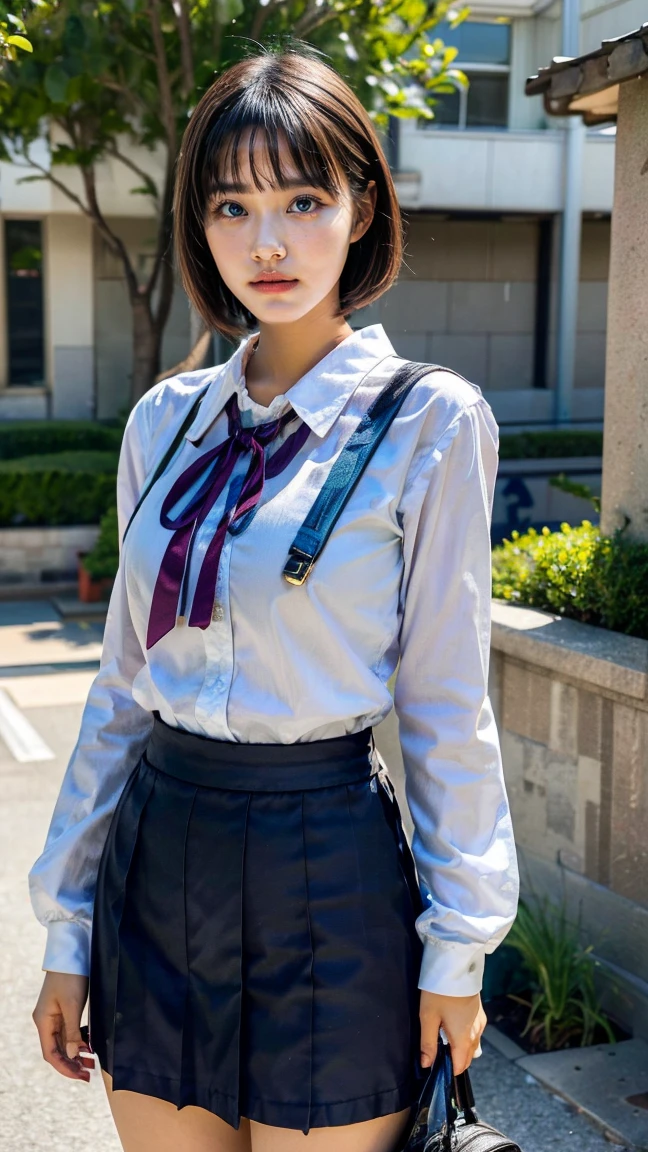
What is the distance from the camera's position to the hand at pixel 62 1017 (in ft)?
5.84

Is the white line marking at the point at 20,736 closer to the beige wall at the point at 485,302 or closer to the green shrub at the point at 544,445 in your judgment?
the green shrub at the point at 544,445

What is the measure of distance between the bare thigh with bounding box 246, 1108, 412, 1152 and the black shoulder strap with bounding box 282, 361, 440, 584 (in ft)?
2.20

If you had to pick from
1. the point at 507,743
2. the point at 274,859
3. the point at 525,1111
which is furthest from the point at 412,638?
the point at 507,743

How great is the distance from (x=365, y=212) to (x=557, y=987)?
2387mm

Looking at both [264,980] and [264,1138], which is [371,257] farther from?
[264,1138]

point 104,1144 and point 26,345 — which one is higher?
point 26,345

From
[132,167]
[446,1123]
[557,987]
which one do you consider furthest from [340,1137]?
[132,167]

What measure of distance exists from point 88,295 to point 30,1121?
13.7m

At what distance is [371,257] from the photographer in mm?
1854

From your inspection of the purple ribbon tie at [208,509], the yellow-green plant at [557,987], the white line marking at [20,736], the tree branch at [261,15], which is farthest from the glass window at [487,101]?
the purple ribbon tie at [208,509]

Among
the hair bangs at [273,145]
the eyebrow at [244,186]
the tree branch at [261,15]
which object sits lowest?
the eyebrow at [244,186]

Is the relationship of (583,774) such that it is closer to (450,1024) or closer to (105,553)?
(450,1024)

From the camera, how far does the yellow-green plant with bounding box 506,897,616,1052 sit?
11.4 ft

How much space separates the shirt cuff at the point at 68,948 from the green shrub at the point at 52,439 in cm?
1183
